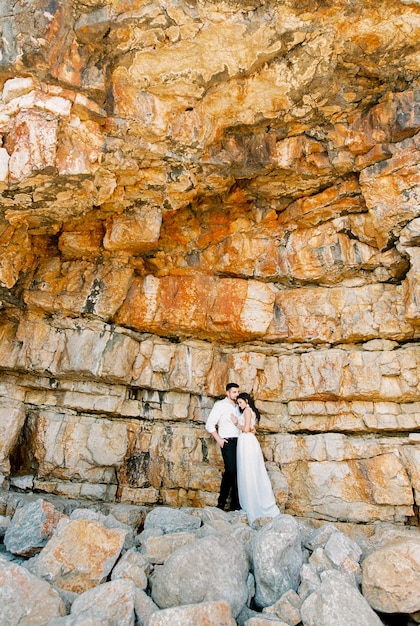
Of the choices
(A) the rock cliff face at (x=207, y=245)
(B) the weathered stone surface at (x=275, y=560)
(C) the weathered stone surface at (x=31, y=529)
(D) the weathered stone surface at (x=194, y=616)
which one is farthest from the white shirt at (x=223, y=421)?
(D) the weathered stone surface at (x=194, y=616)

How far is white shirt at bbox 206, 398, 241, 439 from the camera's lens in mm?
7625

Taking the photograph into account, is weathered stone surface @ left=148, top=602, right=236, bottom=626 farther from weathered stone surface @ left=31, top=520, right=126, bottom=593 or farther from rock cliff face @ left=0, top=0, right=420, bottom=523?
rock cliff face @ left=0, top=0, right=420, bottom=523

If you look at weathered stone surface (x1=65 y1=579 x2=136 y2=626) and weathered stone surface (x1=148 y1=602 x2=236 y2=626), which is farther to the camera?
weathered stone surface (x1=65 y1=579 x2=136 y2=626)

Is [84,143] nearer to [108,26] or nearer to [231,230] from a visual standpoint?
[108,26]

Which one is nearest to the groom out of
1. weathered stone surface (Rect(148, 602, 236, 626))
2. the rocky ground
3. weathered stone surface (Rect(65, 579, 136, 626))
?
the rocky ground

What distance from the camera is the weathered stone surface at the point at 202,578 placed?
3.88m

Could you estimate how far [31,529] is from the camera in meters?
4.91

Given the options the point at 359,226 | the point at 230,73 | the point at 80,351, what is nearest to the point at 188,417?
the point at 80,351

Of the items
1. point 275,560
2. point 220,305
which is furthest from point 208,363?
point 275,560

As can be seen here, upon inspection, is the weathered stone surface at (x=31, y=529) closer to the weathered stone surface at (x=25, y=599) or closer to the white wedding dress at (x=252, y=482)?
the weathered stone surface at (x=25, y=599)

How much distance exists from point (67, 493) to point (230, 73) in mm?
7955

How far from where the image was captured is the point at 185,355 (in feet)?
30.4

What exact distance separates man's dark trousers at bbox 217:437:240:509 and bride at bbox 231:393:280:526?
0.65ft

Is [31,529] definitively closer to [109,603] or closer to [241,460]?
[109,603]
